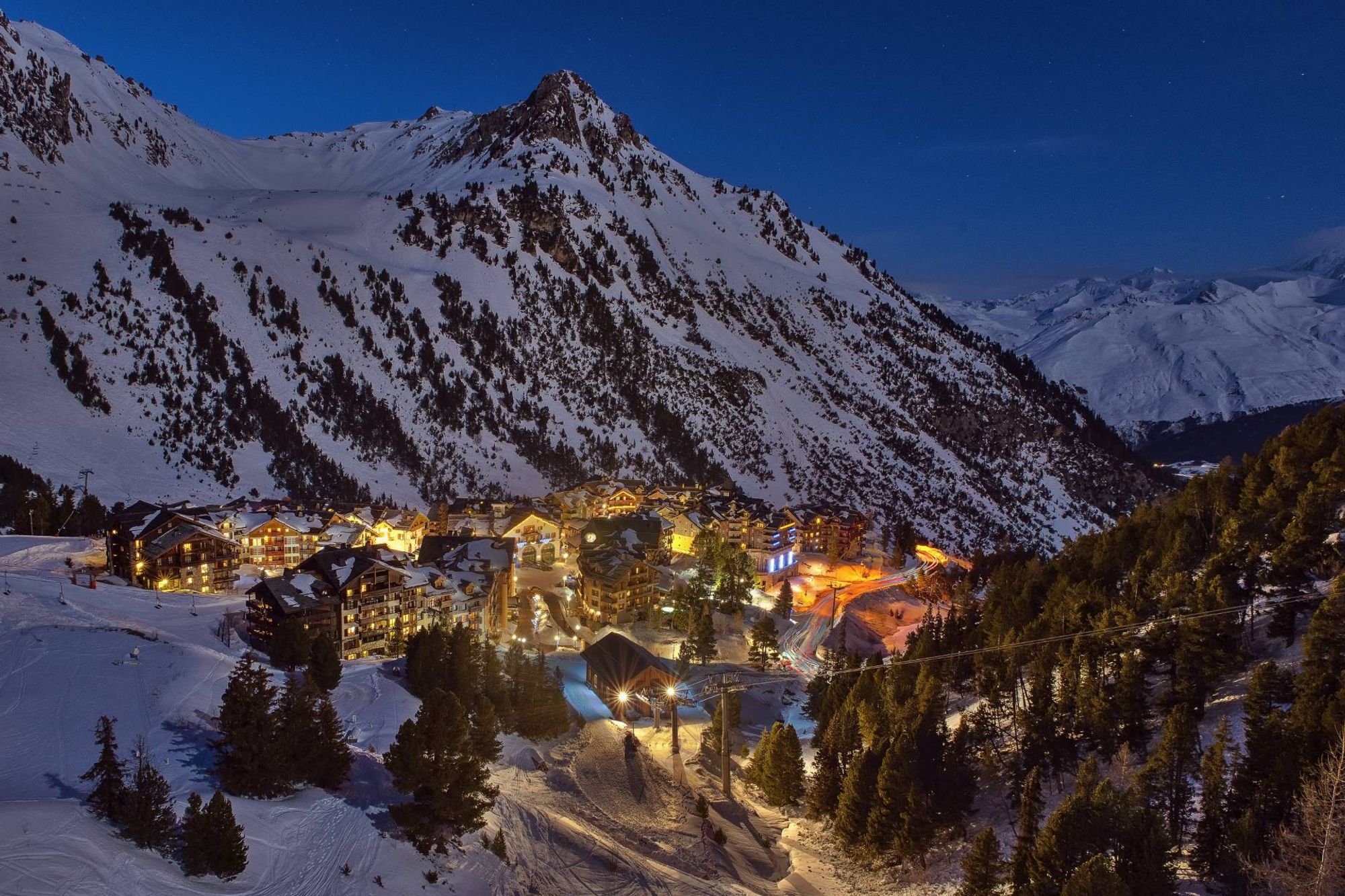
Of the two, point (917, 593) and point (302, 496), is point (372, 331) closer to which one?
point (302, 496)

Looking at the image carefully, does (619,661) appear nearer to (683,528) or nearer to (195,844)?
(195,844)

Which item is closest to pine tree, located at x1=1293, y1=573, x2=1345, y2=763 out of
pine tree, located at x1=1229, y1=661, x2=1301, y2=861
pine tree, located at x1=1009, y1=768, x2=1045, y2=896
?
pine tree, located at x1=1229, y1=661, x2=1301, y2=861

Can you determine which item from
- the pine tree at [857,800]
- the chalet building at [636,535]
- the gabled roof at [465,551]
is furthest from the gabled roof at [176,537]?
the pine tree at [857,800]

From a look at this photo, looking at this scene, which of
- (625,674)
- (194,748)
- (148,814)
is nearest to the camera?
(148,814)

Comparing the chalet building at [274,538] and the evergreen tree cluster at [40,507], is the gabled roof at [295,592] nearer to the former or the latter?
the chalet building at [274,538]

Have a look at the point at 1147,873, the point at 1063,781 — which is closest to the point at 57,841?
the point at 1147,873

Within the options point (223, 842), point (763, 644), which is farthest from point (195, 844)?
point (763, 644)
